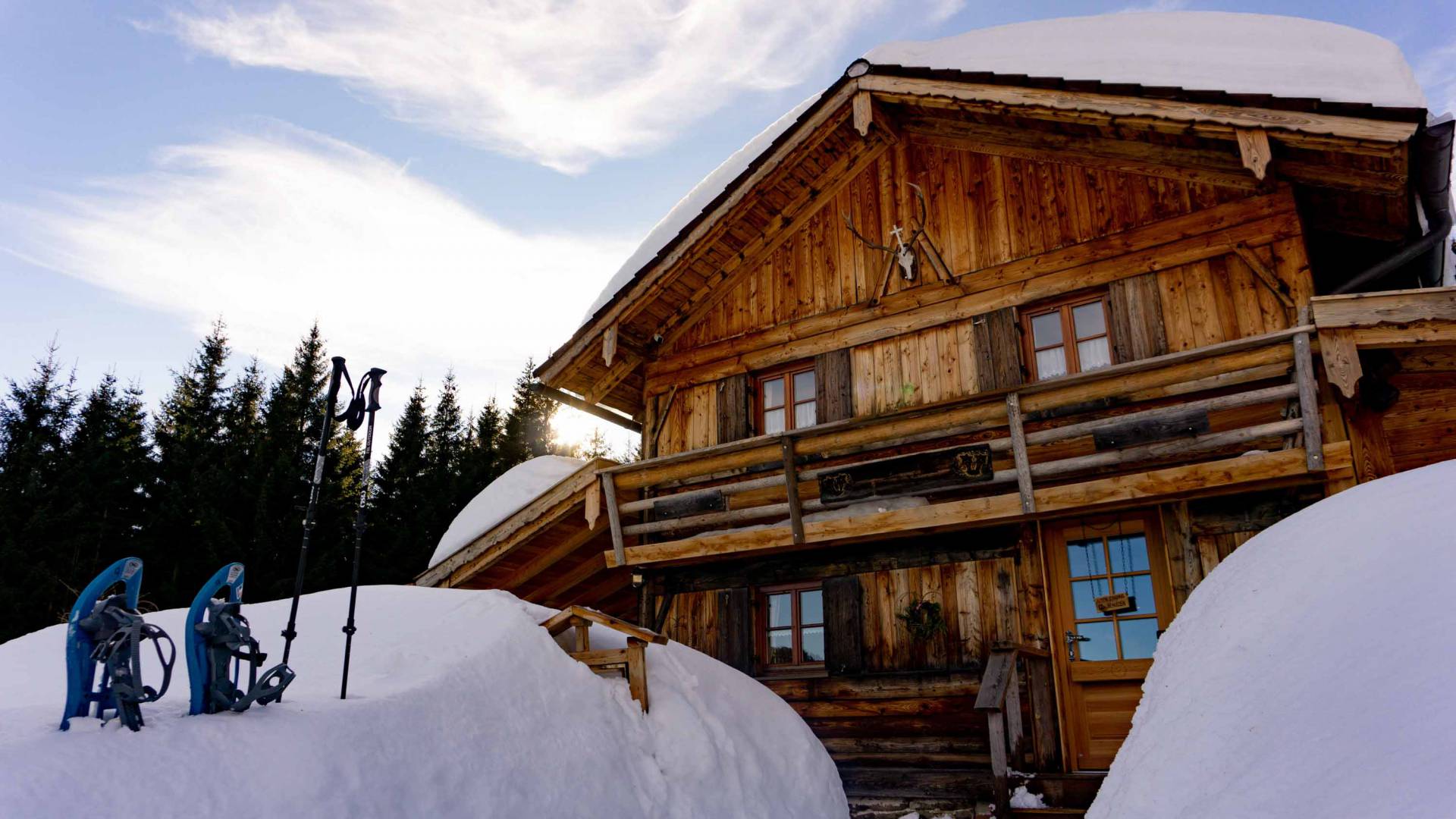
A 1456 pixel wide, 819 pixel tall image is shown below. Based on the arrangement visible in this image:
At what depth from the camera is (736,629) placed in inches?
428

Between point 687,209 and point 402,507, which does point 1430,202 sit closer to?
point 687,209

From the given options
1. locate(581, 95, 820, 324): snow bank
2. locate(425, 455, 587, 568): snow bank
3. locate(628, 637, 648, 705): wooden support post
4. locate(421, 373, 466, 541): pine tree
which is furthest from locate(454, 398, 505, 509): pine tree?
locate(628, 637, 648, 705): wooden support post

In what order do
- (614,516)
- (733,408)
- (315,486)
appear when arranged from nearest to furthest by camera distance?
(315,486), (614,516), (733,408)

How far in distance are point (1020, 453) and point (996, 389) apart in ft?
2.57

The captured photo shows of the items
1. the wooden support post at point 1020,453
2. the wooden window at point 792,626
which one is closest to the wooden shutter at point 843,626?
the wooden window at point 792,626

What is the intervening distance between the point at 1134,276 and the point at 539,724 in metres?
7.56

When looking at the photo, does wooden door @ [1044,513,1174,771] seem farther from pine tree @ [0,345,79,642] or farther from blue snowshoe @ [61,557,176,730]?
pine tree @ [0,345,79,642]

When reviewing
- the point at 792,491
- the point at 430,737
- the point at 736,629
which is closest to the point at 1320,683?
the point at 430,737

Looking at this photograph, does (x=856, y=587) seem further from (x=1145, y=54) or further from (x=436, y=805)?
(x=1145, y=54)

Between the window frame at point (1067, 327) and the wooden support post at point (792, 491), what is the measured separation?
9.41 feet

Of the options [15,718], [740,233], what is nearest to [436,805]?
[15,718]

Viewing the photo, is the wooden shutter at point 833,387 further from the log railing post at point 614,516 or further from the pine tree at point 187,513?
the pine tree at point 187,513

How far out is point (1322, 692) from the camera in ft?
9.27

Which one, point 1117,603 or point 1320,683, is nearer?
point 1320,683
